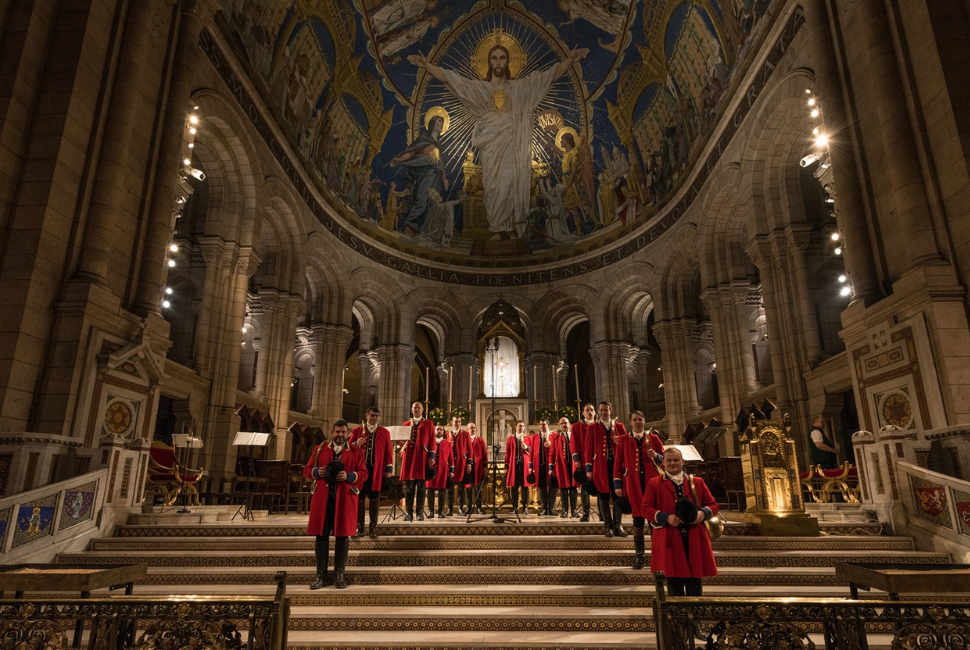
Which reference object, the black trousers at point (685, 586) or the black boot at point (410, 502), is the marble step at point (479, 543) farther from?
the black trousers at point (685, 586)

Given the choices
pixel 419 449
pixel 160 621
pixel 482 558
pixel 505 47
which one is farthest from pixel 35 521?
pixel 505 47

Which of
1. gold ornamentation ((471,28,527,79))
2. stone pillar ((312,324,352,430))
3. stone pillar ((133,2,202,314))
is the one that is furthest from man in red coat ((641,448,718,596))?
gold ornamentation ((471,28,527,79))

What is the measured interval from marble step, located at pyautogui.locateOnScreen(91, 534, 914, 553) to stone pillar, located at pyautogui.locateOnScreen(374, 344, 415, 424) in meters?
13.6

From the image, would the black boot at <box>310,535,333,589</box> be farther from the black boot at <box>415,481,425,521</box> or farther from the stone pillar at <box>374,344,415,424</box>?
the stone pillar at <box>374,344,415,424</box>

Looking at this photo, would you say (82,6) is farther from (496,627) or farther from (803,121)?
(803,121)

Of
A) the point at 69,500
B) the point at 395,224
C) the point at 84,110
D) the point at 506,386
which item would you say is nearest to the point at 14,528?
the point at 69,500

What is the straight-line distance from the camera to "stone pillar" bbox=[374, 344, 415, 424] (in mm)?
21125

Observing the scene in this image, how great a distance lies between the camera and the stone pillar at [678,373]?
18906 millimetres

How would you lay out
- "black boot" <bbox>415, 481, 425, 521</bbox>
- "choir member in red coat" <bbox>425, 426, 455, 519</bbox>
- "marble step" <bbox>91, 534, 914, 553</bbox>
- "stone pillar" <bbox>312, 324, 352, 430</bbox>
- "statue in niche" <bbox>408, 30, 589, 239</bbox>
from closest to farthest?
"marble step" <bbox>91, 534, 914, 553</bbox>, "black boot" <bbox>415, 481, 425, 521</bbox>, "choir member in red coat" <bbox>425, 426, 455, 519</bbox>, "stone pillar" <bbox>312, 324, 352, 430</bbox>, "statue in niche" <bbox>408, 30, 589, 239</bbox>

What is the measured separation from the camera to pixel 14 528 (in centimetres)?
605

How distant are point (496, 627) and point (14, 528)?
527 cm

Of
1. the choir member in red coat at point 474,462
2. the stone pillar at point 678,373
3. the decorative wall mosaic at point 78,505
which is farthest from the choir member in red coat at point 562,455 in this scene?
the stone pillar at point 678,373

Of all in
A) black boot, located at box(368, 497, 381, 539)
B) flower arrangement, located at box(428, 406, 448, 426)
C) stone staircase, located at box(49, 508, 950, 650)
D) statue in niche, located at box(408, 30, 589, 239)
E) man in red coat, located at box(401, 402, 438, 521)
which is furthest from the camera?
statue in niche, located at box(408, 30, 589, 239)

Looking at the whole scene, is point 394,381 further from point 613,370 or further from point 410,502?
point 410,502
